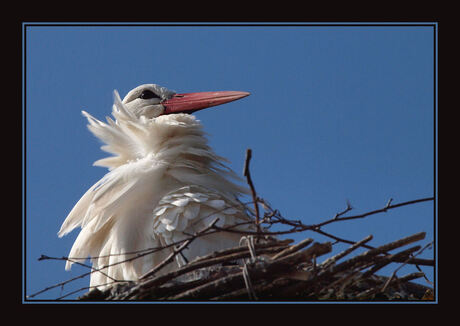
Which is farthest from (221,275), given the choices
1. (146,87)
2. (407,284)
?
(146,87)

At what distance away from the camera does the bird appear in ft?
8.14

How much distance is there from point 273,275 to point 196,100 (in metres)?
2.06

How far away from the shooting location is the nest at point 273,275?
175 cm

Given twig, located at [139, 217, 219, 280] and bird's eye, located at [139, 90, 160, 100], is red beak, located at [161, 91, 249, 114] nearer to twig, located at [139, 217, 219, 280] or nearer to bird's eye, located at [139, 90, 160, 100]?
bird's eye, located at [139, 90, 160, 100]

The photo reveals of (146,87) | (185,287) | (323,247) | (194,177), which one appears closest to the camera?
(323,247)

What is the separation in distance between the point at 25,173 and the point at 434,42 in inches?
58.6

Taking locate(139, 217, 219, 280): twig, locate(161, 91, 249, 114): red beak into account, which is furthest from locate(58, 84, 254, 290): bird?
locate(161, 91, 249, 114): red beak

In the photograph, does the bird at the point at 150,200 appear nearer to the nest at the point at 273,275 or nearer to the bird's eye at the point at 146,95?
the nest at the point at 273,275

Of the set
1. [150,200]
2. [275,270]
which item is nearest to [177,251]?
[275,270]

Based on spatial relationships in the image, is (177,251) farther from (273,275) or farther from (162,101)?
(162,101)

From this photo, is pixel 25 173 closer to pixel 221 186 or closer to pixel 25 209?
pixel 25 209

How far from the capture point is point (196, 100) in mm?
3684

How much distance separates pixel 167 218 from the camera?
2477mm

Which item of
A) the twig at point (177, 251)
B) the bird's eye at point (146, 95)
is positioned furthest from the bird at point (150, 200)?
the bird's eye at point (146, 95)
